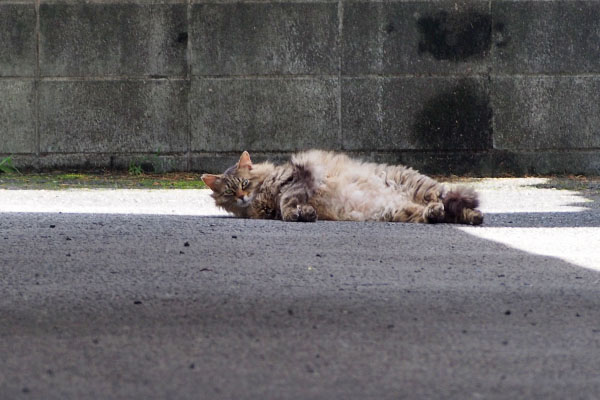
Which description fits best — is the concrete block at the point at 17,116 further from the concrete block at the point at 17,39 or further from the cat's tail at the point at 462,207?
the cat's tail at the point at 462,207

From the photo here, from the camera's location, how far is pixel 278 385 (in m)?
2.40

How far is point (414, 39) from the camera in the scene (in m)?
9.23

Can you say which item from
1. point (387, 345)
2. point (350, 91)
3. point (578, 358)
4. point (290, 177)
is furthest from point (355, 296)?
point (350, 91)

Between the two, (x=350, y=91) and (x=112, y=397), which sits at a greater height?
(x=350, y=91)

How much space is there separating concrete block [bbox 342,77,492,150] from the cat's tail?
141 inches

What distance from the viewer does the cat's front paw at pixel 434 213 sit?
5621mm

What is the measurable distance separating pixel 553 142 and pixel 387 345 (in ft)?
22.9

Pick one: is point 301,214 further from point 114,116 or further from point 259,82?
point 114,116

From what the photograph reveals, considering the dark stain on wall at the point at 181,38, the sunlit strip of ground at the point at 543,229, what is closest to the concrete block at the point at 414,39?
the sunlit strip of ground at the point at 543,229

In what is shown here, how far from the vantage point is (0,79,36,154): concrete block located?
925 centimetres

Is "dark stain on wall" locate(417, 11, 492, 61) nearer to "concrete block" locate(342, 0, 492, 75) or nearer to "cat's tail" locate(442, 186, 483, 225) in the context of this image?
"concrete block" locate(342, 0, 492, 75)

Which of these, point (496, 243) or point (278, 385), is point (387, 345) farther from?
point (496, 243)

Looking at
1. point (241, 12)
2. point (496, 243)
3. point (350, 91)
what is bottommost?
point (496, 243)

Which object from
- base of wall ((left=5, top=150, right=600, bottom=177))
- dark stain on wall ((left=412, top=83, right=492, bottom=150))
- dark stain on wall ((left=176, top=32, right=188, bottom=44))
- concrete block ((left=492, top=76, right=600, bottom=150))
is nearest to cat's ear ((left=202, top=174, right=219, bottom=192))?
base of wall ((left=5, top=150, right=600, bottom=177))
